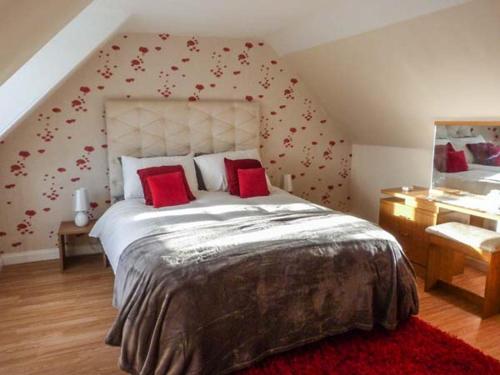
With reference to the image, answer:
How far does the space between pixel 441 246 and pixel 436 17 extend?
1.61 m

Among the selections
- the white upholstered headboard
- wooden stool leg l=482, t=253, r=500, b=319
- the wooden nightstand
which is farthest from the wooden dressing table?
the wooden nightstand

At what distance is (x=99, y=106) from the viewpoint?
3574 millimetres

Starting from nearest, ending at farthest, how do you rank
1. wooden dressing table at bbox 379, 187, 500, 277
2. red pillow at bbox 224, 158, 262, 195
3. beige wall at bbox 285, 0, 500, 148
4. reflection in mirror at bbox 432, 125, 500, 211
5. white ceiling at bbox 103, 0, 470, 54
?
beige wall at bbox 285, 0, 500, 148 < white ceiling at bbox 103, 0, 470, 54 < reflection in mirror at bbox 432, 125, 500, 211 < wooden dressing table at bbox 379, 187, 500, 277 < red pillow at bbox 224, 158, 262, 195

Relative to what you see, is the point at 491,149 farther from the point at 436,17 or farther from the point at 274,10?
the point at 274,10

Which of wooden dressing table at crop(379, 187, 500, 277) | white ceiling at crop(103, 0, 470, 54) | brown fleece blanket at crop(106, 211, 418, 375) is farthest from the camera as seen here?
wooden dressing table at crop(379, 187, 500, 277)

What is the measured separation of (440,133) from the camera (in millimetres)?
3285

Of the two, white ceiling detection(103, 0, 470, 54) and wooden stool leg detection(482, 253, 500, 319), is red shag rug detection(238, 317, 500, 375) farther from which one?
white ceiling detection(103, 0, 470, 54)

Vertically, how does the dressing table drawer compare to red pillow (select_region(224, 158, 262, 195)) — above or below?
below

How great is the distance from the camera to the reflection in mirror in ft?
9.64

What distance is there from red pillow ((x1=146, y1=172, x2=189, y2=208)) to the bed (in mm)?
230

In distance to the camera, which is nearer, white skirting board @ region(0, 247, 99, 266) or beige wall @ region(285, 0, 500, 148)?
beige wall @ region(285, 0, 500, 148)

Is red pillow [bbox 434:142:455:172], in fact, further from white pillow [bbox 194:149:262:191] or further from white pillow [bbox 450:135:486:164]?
white pillow [bbox 194:149:262:191]

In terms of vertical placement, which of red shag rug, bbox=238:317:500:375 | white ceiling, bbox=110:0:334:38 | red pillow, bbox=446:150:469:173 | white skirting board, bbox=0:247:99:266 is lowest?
red shag rug, bbox=238:317:500:375

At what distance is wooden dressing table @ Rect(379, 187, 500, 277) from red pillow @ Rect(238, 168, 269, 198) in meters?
1.17
